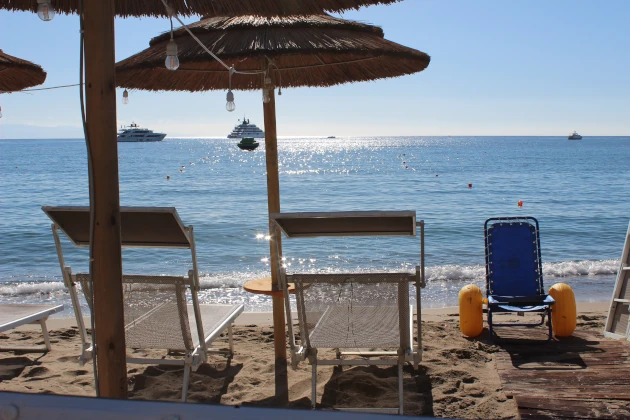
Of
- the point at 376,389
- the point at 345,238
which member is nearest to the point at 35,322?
the point at 376,389

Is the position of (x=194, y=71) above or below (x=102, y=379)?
above

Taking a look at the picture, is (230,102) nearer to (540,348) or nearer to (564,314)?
(540,348)

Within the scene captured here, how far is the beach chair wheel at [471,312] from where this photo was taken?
5102mm

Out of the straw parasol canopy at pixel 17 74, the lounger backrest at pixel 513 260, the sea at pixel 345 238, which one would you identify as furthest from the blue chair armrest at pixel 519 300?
the straw parasol canopy at pixel 17 74

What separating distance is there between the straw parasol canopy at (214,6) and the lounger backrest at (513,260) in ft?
10.2

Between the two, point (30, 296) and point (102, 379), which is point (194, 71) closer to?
point (102, 379)

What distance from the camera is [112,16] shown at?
6.84 ft

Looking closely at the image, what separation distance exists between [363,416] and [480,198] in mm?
26418

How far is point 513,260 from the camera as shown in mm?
5574

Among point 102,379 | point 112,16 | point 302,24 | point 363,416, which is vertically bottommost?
point 102,379

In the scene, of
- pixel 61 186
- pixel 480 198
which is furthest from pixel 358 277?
pixel 61 186

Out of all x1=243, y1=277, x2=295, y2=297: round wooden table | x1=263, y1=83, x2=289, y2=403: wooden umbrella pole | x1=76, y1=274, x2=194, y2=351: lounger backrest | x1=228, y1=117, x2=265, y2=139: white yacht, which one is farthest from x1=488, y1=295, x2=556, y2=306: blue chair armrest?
x1=228, y1=117, x2=265, y2=139: white yacht

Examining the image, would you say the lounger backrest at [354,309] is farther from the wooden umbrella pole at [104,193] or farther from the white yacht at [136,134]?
the white yacht at [136,134]

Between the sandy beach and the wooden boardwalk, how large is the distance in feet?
0.41
